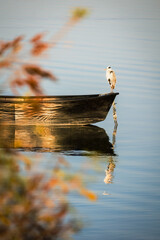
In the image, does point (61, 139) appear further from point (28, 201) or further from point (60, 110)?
point (28, 201)

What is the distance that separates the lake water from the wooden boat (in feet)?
1.42

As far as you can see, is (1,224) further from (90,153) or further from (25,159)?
(90,153)

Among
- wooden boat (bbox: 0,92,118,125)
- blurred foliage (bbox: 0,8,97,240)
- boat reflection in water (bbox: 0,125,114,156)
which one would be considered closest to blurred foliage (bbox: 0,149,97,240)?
blurred foliage (bbox: 0,8,97,240)

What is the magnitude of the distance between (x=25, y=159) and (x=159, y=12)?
54408mm

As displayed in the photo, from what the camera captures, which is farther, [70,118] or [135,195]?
[70,118]

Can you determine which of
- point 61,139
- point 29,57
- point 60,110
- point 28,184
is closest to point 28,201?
point 28,184

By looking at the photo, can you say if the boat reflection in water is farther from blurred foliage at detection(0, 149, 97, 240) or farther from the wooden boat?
blurred foliage at detection(0, 149, 97, 240)

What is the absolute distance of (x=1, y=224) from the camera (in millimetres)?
3070

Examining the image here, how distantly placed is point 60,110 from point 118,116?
2.59m

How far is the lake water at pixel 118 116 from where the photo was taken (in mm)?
8562

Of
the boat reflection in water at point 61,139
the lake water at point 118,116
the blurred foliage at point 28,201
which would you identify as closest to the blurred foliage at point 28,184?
the blurred foliage at point 28,201

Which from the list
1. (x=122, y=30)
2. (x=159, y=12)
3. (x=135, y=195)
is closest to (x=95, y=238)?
(x=135, y=195)

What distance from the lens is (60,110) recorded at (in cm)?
1570

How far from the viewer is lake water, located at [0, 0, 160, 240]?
856cm
